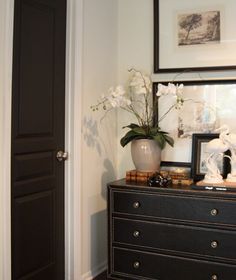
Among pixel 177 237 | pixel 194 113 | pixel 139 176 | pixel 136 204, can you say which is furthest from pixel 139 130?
pixel 177 237

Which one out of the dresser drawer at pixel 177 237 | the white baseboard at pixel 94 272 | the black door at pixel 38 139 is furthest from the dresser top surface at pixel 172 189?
the white baseboard at pixel 94 272

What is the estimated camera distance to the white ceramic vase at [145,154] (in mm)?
2910

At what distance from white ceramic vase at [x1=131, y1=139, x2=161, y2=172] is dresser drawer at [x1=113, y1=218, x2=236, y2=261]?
43cm

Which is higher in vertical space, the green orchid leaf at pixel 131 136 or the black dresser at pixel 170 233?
the green orchid leaf at pixel 131 136

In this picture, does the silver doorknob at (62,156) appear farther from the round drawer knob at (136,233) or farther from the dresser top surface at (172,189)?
the round drawer knob at (136,233)

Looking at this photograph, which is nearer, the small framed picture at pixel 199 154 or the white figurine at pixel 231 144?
the white figurine at pixel 231 144

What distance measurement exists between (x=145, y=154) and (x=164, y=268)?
80 centimetres

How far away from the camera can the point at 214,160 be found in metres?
2.65

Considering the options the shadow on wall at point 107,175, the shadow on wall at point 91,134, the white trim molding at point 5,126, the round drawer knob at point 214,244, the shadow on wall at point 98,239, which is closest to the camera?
the white trim molding at point 5,126

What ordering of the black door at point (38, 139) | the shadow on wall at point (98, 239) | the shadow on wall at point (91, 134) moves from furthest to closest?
the shadow on wall at point (98, 239) → the shadow on wall at point (91, 134) → the black door at point (38, 139)

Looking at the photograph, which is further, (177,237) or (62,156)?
(62,156)

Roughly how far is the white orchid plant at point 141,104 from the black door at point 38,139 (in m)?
0.39

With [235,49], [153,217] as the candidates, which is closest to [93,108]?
[153,217]

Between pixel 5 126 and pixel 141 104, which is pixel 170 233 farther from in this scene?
pixel 5 126
